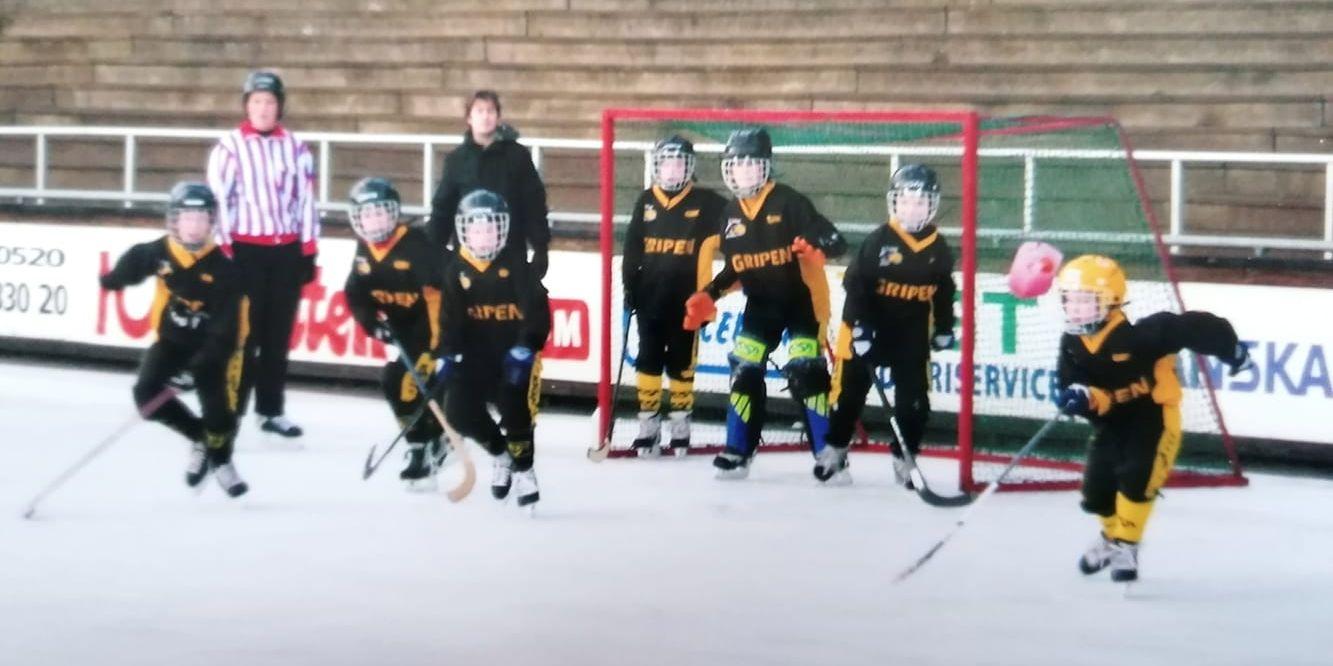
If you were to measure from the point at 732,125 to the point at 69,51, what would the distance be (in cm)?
961

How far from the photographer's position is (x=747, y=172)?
8727 mm

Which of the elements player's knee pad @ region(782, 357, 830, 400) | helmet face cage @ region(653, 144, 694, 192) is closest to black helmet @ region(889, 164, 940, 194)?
player's knee pad @ region(782, 357, 830, 400)

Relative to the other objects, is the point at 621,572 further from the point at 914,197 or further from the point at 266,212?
the point at 266,212

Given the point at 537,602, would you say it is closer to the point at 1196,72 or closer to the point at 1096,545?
the point at 1096,545

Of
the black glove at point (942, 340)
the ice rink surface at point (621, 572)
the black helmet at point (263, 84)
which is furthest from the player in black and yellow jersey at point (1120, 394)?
the black helmet at point (263, 84)

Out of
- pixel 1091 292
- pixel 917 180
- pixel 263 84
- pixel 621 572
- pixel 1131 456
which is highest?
pixel 263 84

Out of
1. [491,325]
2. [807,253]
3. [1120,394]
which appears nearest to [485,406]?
[491,325]

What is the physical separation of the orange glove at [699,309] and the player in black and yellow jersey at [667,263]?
0.37 metres

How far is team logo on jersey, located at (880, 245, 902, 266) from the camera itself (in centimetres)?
850

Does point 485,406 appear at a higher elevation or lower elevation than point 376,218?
lower

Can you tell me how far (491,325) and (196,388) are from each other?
1240mm

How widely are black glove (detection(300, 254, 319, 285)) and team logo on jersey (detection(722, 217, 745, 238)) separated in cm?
209

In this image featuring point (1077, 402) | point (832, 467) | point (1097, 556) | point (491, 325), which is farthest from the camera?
point (832, 467)

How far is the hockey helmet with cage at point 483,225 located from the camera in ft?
25.7
